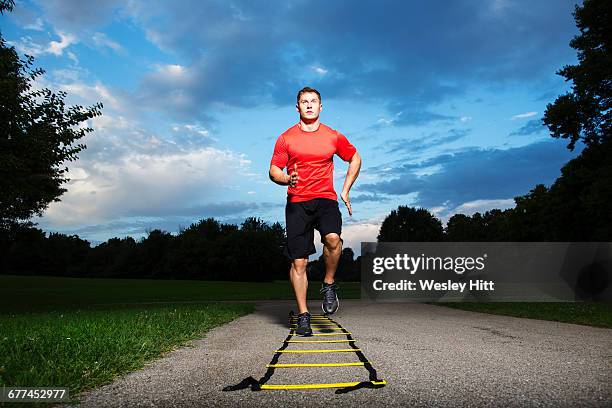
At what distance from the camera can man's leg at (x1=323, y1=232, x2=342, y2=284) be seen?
587cm

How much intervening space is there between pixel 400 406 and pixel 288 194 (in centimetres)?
350

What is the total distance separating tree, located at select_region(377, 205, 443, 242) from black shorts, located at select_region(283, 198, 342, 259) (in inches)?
2745

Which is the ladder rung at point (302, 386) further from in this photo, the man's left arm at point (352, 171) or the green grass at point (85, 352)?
the man's left arm at point (352, 171)

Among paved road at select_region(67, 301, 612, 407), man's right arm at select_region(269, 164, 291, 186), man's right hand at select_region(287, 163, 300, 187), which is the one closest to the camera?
paved road at select_region(67, 301, 612, 407)

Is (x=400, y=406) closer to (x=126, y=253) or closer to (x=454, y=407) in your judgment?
(x=454, y=407)

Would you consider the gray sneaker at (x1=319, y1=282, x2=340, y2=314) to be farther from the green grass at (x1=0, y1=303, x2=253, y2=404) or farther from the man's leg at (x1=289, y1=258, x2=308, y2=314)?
the green grass at (x1=0, y1=303, x2=253, y2=404)

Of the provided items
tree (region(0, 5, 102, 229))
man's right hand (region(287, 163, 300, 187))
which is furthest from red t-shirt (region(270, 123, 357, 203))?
tree (region(0, 5, 102, 229))

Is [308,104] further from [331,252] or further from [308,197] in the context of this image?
[331,252]

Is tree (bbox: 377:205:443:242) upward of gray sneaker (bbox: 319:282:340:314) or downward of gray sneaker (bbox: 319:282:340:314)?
upward

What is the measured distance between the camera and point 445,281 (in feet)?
60.2

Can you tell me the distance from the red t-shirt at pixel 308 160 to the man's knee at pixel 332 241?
0.46 m

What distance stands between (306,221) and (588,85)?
73.3 feet

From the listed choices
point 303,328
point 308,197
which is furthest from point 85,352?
point 308,197

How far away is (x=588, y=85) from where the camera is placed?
74.3 feet
